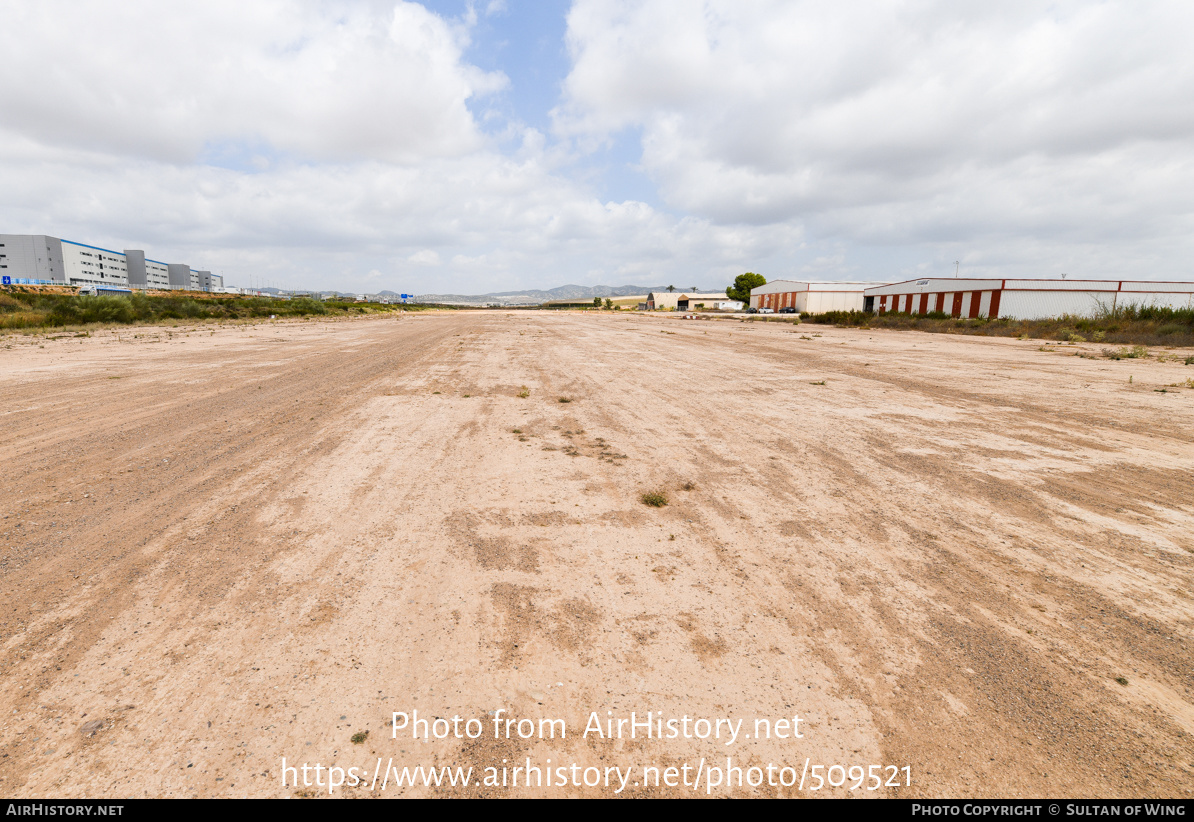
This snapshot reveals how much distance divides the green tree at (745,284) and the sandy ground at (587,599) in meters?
120

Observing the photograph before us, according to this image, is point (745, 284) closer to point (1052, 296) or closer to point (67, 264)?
point (1052, 296)

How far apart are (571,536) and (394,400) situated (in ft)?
21.4

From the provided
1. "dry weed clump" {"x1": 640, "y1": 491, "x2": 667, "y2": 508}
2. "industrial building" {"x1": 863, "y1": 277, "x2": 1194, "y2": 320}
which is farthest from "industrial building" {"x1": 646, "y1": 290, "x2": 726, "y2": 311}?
"dry weed clump" {"x1": 640, "y1": 491, "x2": 667, "y2": 508}

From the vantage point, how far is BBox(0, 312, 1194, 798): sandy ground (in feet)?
7.70

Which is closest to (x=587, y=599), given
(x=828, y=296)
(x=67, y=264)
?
(x=828, y=296)

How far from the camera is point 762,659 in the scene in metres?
2.91

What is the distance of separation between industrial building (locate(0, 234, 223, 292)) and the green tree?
147961mm

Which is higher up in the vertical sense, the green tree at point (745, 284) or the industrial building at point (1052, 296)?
the green tree at point (745, 284)

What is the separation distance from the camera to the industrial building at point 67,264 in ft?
386

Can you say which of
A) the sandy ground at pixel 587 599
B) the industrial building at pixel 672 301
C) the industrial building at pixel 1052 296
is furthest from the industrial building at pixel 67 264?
the industrial building at pixel 1052 296

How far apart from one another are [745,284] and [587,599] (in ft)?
417

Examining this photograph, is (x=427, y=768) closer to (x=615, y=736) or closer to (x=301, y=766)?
(x=301, y=766)

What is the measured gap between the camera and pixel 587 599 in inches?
135

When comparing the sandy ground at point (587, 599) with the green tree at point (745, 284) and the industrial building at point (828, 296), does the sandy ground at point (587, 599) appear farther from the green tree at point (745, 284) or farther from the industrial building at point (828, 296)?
the green tree at point (745, 284)
